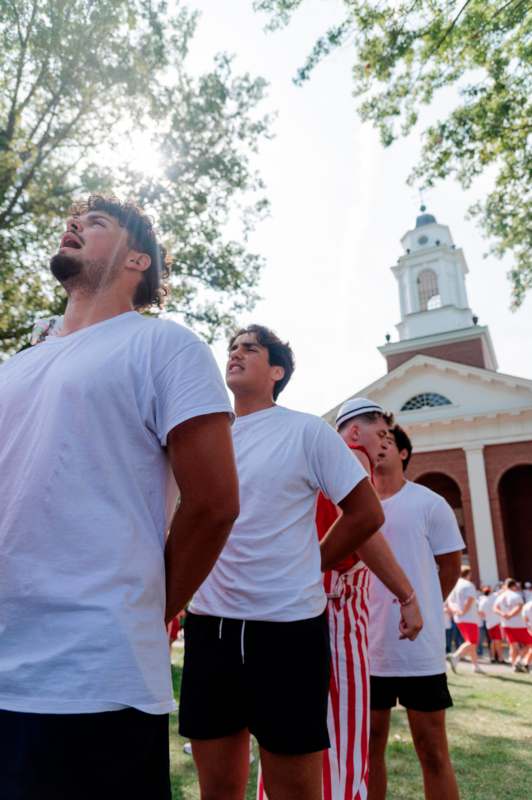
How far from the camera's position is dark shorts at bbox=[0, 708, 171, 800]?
1136mm

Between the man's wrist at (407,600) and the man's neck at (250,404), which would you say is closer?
the man's wrist at (407,600)

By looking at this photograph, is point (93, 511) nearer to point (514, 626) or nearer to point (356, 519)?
point (356, 519)

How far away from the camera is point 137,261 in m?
1.83

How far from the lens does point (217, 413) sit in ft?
4.63

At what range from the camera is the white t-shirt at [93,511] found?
3.92 feet

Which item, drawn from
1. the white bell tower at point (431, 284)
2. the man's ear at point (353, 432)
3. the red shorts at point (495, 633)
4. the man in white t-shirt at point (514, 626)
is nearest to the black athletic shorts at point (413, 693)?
the man's ear at point (353, 432)

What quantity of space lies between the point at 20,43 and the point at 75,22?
1353 mm

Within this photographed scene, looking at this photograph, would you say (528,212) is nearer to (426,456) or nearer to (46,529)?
(46,529)

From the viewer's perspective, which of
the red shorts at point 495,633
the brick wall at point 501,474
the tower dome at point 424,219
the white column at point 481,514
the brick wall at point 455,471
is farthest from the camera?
the tower dome at point 424,219

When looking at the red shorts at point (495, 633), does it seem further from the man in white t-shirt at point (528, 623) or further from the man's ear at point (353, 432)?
the man's ear at point (353, 432)

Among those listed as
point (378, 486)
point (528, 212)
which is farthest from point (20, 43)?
point (378, 486)

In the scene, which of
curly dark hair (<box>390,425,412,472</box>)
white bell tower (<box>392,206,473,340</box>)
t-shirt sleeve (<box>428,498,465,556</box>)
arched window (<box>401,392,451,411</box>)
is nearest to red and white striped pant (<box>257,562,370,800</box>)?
t-shirt sleeve (<box>428,498,465,556</box>)

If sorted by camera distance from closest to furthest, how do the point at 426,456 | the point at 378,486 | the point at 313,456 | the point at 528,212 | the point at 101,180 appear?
1. the point at 313,456
2. the point at 378,486
3. the point at 528,212
4. the point at 101,180
5. the point at 426,456

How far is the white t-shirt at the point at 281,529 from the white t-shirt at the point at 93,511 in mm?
965
